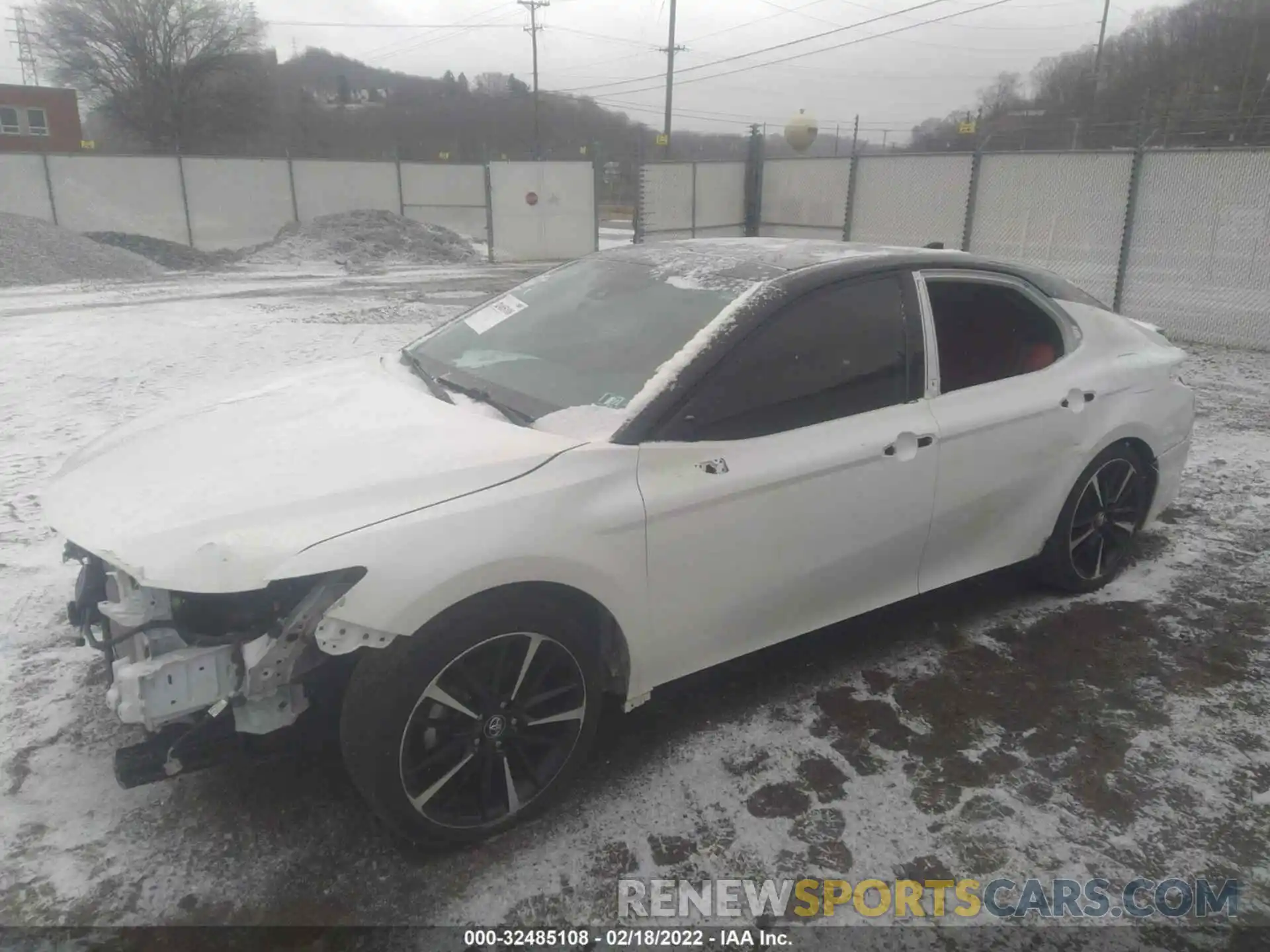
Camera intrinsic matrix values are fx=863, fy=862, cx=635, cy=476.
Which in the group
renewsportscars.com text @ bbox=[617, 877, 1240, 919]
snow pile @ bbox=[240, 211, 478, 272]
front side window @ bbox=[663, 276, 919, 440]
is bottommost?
renewsportscars.com text @ bbox=[617, 877, 1240, 919]

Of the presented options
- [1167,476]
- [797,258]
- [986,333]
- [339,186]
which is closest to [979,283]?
[986,333]

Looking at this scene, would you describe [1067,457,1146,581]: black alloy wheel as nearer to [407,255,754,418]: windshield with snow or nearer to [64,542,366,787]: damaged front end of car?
[407,255,754,418]: windshield with snow

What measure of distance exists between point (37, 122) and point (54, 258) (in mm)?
41204

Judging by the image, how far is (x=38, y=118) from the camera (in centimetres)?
4875

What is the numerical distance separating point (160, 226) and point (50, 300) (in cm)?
1034

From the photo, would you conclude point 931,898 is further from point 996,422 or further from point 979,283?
point 979,283

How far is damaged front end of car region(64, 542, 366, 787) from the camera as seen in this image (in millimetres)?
2174

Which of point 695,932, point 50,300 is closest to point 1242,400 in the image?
point 695,932

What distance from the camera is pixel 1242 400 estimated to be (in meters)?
7.68

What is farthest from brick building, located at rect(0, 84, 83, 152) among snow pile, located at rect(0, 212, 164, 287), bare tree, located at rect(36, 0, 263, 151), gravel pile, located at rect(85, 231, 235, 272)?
snow pile, located at rect(0, 212, 164, 287)

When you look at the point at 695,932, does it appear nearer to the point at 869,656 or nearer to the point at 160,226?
the point at 869,656

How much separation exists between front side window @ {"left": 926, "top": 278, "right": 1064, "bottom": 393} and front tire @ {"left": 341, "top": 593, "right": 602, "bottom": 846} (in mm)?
1855

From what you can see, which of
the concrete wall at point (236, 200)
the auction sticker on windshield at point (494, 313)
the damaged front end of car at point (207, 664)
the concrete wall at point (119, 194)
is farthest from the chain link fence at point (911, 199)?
the concrete wall at point (119, 194)

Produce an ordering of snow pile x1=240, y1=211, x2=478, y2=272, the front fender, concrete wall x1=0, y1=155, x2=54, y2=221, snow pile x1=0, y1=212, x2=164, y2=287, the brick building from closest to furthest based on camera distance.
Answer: the front fender → snow pile x1=0, y1=212, x2=164, y2=287 → concrete wall x1=0, y1=155, x2=54, y2=221 → snow pile x1=240, y1=211, x2=478, y2=272 → the brick building
